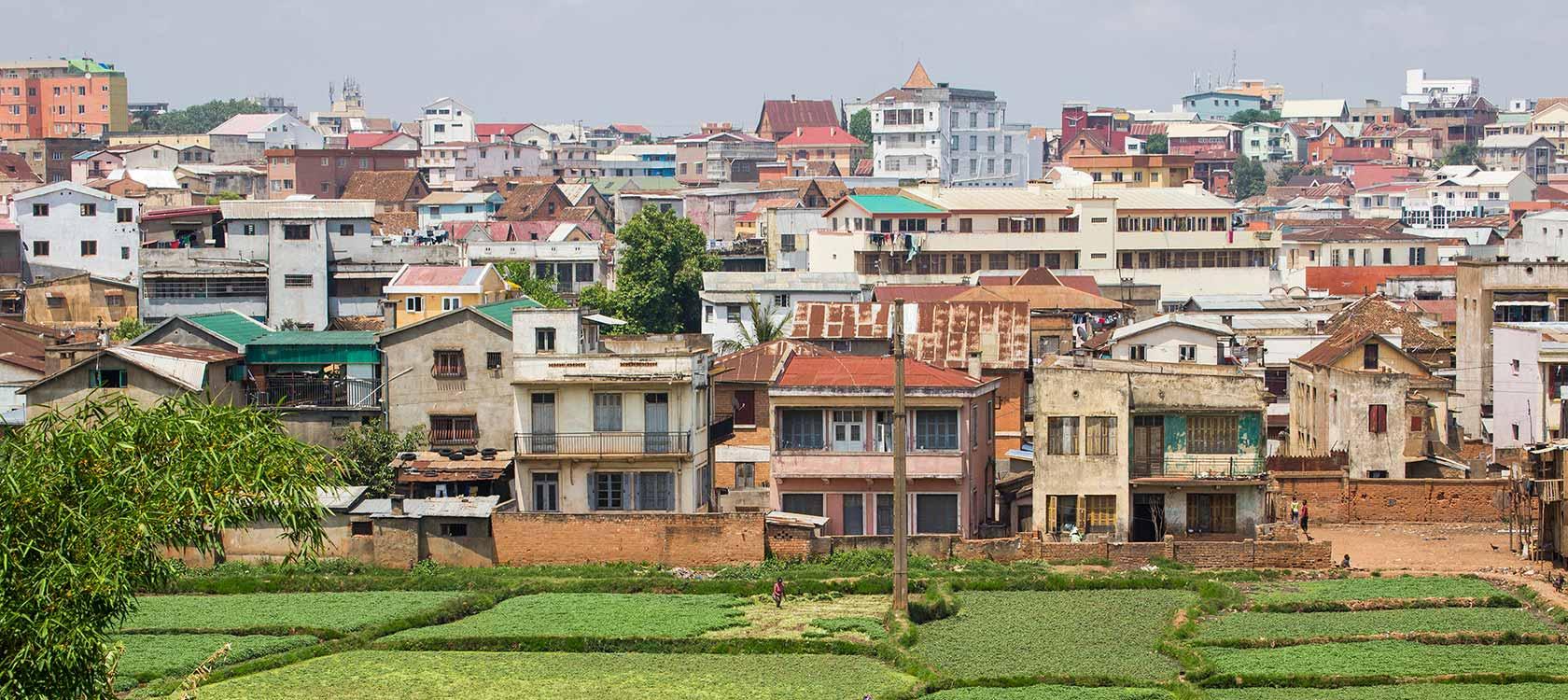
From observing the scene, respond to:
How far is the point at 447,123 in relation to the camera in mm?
173000

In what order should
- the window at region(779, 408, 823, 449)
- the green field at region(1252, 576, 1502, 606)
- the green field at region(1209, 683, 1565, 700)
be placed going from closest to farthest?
the green field at region(1209, 683, 1565, 700) → the green field at region(1252, 576, 1502, 606) → the window at region(779, 408, 823, 449)

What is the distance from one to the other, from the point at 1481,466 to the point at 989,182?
8593 centimetres

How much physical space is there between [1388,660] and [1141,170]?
278 ft

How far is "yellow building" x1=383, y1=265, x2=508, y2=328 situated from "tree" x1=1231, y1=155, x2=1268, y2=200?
11642 centimetres

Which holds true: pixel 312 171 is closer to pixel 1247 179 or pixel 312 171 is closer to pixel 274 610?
pixel 274 610

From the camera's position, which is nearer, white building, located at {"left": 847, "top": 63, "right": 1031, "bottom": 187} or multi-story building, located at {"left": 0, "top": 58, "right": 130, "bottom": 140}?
white building, located at {"left": 847, "top": 63, "right": 1031, "bottom": 187}

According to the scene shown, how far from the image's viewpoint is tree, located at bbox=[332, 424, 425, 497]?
171 feet

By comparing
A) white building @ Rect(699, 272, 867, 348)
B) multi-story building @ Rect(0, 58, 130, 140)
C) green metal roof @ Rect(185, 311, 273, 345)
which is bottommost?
green metal roof @ Rect(185, 311, 273, 345)

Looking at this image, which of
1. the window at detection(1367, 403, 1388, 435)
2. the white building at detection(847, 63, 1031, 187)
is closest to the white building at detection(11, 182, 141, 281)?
the window at detection(1367, 403, 1388, 435)

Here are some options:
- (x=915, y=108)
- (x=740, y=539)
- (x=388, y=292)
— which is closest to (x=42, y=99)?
(x=915, y=108)

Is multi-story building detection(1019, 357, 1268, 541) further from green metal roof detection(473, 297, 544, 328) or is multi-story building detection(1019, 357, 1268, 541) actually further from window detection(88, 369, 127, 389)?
window detection(88, 369, 127, 389)

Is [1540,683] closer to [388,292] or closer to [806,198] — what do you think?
[388,292]

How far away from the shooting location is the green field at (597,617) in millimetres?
42031

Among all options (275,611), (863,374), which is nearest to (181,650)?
(275,611)
